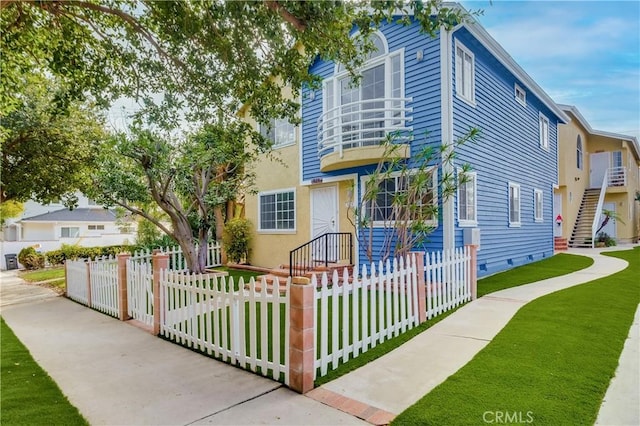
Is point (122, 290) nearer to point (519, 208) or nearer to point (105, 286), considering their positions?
point (105, 286)

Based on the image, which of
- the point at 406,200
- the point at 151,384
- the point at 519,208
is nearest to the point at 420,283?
the point at 406,200

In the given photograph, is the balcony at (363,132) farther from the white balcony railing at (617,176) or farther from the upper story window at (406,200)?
the white balcony railing at (617,176)

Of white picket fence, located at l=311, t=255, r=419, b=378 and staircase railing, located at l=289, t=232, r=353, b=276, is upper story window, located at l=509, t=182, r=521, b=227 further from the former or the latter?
white picket fence, located at l=311, t=255, r=419, b=378

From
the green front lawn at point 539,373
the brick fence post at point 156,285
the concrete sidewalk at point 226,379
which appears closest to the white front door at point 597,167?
the green front lawn at point 539,373

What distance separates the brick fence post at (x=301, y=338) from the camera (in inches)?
147

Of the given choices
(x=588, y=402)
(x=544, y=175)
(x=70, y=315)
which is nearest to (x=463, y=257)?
(x=588, y=402)

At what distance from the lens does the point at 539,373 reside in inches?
153

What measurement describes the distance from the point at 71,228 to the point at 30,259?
12066 millimetres

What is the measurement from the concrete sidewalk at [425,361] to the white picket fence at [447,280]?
25 cm

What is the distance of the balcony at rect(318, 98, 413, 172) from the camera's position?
919cm

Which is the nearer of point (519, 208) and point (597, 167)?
point (519, 208)

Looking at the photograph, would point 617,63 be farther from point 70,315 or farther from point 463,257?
point 70,315

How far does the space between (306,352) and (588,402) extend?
2682 mm

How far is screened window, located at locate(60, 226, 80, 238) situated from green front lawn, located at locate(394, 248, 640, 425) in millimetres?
32057
